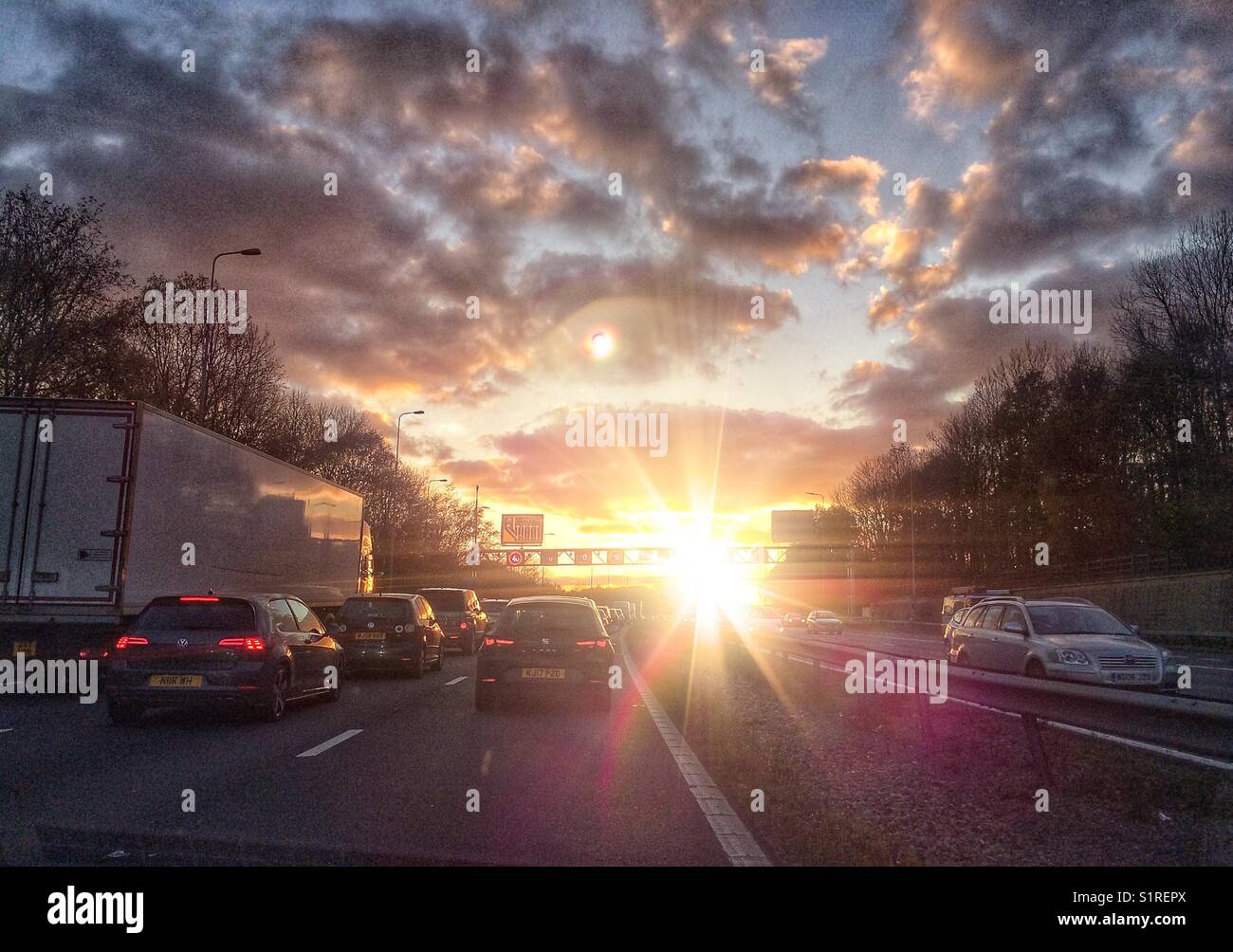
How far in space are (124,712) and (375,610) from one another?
26.1 ft

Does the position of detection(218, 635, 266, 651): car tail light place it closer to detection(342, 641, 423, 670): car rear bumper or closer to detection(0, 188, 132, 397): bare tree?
detection(342, 641, 423, 670): car rear bumper

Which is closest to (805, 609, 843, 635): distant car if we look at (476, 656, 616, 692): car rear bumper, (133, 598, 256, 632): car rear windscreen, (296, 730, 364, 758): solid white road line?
(476, 656, 616, 692): car rear bumper

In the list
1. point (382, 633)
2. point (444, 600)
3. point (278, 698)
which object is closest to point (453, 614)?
point (444, 600)

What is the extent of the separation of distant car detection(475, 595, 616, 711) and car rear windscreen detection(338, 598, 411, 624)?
6.16 m

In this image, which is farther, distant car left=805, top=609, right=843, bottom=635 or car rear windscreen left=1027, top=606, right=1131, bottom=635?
distant car left=805, top=609, right=843, bottom=635

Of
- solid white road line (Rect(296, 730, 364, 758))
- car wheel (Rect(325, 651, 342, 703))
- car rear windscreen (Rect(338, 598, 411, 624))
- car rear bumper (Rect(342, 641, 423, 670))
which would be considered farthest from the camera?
car rear windscreen (Rect(338, 598, 411, 624))

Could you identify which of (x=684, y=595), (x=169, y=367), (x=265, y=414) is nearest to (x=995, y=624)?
(x=169, y=367)

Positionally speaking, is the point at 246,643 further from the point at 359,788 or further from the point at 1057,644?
the point at 1057,644

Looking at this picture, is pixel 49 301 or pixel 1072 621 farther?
pixel 49 301

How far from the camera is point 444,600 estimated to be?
28.1 meters

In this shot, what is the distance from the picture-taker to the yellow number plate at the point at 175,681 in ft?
35.9

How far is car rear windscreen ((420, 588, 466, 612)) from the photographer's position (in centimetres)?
2798
